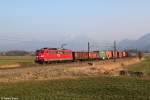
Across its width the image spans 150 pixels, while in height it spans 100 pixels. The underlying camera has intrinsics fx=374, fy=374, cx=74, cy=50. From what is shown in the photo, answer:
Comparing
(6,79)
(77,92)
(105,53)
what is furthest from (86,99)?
(105,53)

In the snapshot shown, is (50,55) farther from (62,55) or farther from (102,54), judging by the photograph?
(102,54)

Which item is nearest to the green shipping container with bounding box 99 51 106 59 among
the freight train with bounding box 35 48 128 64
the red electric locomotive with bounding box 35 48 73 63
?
the freight train with bounding box 35 48 128 64

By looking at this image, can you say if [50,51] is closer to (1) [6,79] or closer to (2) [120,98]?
(1) [6,79]

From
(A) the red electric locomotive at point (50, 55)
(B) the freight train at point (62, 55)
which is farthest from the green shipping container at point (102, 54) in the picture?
(A) the red electric locomotive at point (50, 55)

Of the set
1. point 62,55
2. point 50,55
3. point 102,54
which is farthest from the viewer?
point 102,54

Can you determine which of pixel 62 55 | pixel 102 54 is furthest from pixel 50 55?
pixel 102 54

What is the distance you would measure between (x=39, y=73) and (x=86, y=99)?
854 inches

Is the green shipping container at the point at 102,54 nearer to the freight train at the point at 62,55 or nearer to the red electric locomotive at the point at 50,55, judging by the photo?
the freight train at the point at 62,55

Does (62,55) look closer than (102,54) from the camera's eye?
Yes

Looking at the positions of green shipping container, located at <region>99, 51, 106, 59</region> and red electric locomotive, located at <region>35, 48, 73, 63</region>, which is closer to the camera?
red electric locomotive, located at <region>35, 48, 73, 63</region>

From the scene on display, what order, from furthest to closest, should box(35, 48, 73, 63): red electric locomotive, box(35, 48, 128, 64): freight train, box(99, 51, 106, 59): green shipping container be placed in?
box(99, 51, 106, 59): green shipping container → box(35, 48, 128, 64): freight train → box(35, 48, 73, 63): red electric locomotive

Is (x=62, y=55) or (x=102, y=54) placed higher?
(x=62, y=55)

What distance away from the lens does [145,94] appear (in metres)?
26.5

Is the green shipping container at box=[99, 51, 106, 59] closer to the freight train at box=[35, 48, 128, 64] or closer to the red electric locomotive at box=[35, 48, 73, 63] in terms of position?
the freight train at box=[35, 48, 128, 64]
